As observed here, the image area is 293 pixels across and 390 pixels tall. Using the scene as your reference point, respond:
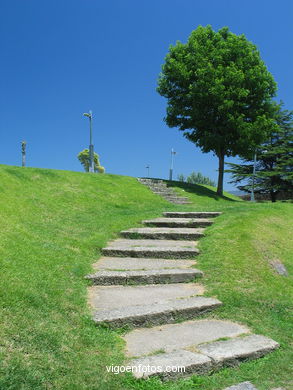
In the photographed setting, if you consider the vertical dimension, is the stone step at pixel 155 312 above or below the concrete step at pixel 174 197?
below

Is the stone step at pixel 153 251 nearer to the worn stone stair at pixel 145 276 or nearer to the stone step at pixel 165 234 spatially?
the stone step at pixel 165 234

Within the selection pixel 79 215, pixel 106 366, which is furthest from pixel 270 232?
pixel 106 366

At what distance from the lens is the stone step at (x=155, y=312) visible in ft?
14.6

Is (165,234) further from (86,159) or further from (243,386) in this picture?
(86,159)

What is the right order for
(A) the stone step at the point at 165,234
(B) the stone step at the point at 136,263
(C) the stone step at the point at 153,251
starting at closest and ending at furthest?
(B) the stone step at the point at 136,263
(C) the stone step at the point at 153,251
(A) the stone step at the point at 165,234

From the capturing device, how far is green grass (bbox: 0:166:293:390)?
131 inches

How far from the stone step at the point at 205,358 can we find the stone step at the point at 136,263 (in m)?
2.56

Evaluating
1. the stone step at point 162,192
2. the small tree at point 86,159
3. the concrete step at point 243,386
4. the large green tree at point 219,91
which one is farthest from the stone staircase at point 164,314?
the small tree at point 86,159

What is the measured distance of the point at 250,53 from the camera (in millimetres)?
22891

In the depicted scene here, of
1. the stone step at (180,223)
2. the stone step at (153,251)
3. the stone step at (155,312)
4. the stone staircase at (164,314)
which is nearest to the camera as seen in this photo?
the stone staircase at (164,314)

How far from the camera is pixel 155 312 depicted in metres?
4.64

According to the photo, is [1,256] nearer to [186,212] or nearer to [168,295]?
[168,295]

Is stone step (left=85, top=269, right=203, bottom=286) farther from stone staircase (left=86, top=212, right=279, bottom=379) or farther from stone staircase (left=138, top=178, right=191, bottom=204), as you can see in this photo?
stone staircase (left=138, top=178, right=191, bottom=204)

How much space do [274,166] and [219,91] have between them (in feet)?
49.7
